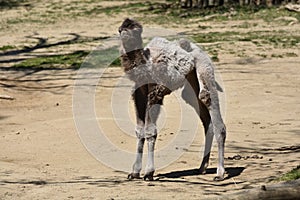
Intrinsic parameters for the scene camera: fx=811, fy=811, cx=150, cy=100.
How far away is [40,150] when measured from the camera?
9.37m

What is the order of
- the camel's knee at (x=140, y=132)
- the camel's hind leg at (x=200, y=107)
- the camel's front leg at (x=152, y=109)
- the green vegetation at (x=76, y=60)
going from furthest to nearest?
the green vegetation at (x=76, y=60)
the camel's hind leg at (x=200, y=107)
the camel's knee at (x=140, y=132)
the camel's front leg at (x=152, y=109)

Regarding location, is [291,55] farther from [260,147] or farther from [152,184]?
[152,184]

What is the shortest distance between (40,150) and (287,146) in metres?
2.83

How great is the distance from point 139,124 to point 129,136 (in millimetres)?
2133

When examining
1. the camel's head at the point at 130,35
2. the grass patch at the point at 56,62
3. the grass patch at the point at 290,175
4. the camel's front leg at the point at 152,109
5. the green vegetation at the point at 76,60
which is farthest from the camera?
the grass patch at the point at 56,62

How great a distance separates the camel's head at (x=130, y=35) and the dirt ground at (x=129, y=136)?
1.26 meters

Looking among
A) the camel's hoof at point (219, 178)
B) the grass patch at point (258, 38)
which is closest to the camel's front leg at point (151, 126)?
the camel's hoof at point (219, 178)

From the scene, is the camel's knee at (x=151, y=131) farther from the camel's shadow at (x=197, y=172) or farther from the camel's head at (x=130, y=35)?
the camel's head at (x=130, y=35)

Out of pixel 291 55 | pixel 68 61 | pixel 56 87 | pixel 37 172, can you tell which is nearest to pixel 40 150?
pixel 37 172

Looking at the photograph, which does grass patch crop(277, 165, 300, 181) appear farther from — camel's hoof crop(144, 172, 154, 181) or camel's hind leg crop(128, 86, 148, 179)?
camel's hind leg crop(128, 86, 148, 179)

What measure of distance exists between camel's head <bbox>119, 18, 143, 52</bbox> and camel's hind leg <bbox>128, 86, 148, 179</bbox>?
0.44 metres

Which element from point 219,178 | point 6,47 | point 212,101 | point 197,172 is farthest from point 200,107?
point 6,47

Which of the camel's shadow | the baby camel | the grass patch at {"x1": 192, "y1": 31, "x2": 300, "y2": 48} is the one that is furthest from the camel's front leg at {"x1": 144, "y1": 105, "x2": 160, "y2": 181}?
the grass patch at {"x1": 192, "y1": 31, "x2": 300, "y2": 48}

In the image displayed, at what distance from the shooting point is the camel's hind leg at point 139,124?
25.4 feet
